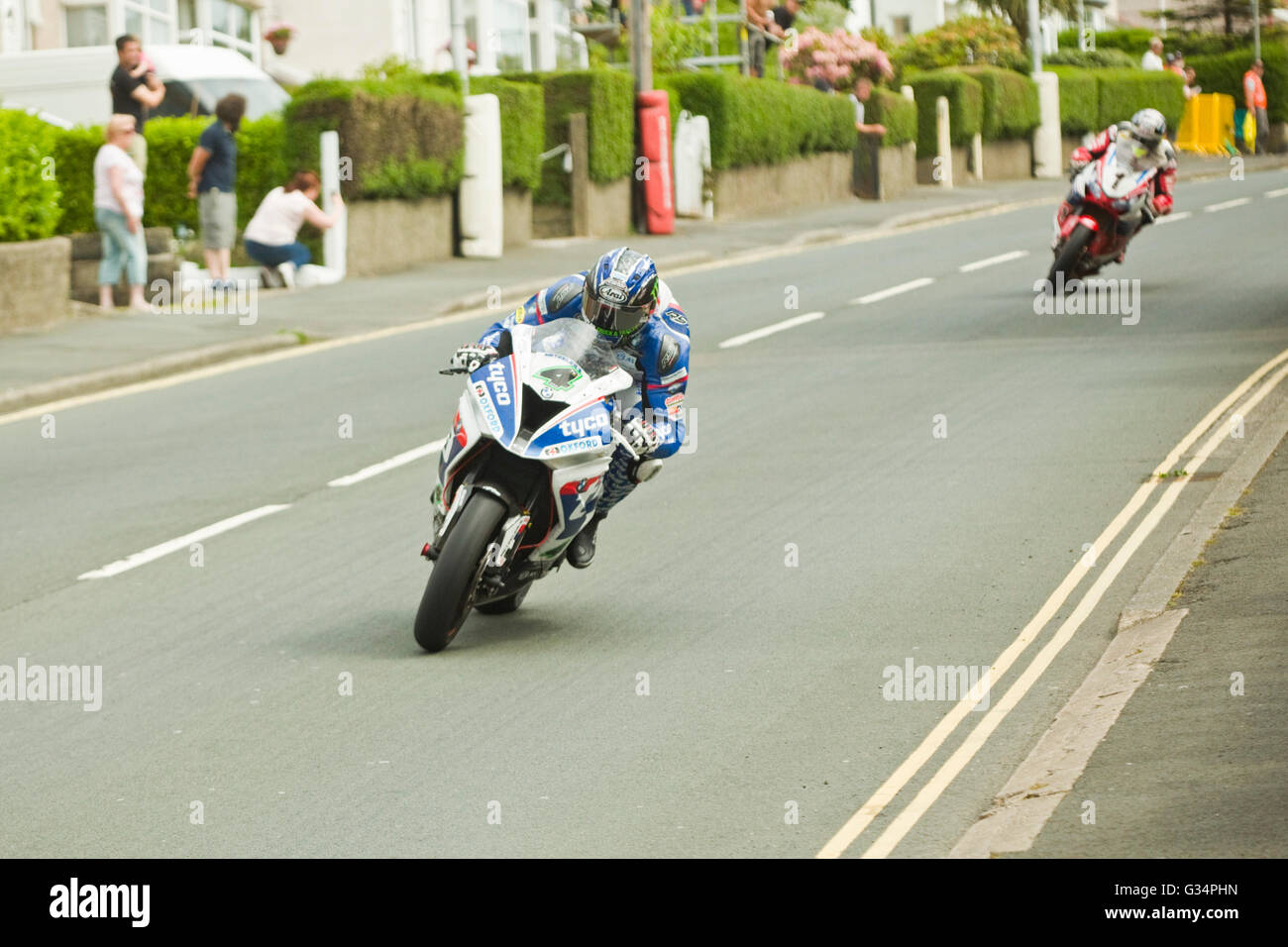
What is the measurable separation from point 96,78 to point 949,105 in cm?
1991

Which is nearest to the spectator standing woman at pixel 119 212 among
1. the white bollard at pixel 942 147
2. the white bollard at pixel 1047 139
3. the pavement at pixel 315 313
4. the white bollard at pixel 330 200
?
the pavement at pixel 315 313

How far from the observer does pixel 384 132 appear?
84.7 ft

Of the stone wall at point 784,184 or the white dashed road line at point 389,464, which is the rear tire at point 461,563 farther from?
the stone wall at point 784,184

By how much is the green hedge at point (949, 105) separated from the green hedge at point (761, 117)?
4.28m

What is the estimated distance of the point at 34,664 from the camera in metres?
8.84

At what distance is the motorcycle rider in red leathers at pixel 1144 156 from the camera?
2061 centimetres

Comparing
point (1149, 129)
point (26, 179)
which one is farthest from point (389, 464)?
point (1149, 129)

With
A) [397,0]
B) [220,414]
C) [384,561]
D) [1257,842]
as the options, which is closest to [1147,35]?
[397,0]

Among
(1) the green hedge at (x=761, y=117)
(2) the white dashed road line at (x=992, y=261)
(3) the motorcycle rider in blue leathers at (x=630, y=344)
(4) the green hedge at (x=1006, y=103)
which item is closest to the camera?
(3) the motorcycle rider in blue leathers at (x=630, y=344)

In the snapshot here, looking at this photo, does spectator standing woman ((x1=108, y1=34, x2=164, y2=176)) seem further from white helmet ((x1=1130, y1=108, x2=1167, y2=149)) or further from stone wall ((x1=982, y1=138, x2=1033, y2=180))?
stone wall ((x1=982, y1=138, x2=1033, y2=180))

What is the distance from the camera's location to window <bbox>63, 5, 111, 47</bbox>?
32750mm

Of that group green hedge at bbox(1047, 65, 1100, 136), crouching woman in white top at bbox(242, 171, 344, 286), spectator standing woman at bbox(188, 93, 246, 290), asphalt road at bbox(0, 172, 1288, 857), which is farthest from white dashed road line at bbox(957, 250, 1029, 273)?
green hedge at bbox(1047, 65, 1100, 136)

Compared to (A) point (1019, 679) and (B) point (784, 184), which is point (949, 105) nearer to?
(B) point (784, 184)

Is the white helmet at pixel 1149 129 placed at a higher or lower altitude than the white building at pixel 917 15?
lower
